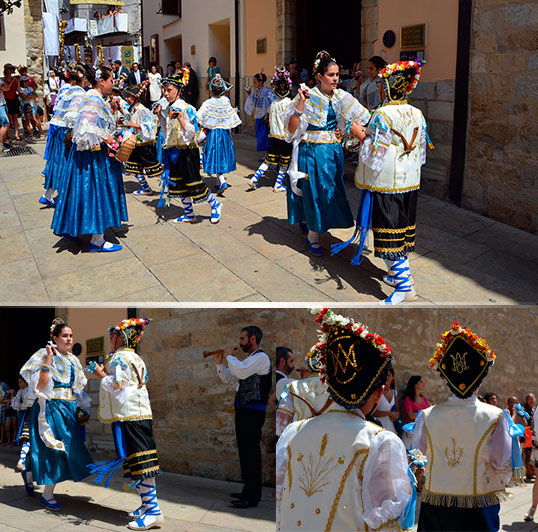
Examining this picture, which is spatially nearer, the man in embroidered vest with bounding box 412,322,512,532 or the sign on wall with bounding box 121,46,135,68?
the man in embroidered vest with bounding box 412,322,512,532

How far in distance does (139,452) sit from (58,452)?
31.3 inches

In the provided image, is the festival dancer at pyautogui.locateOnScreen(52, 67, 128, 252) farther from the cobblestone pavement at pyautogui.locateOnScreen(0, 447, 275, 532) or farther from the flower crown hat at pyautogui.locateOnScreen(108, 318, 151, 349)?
the cobblestone pavement at pyautogui.locateOnScreen(0, 447, 275, 532)

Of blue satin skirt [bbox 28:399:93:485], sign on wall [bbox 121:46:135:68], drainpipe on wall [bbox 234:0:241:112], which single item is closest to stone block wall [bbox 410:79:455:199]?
blue satin skirt [bbox 28:399:93:485]

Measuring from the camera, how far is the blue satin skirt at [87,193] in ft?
19.5

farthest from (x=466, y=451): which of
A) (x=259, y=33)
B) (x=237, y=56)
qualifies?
(x=237, y=56)

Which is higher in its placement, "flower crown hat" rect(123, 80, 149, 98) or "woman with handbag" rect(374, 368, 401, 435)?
"flower crown hat" rect(123, 80, 149, 98)

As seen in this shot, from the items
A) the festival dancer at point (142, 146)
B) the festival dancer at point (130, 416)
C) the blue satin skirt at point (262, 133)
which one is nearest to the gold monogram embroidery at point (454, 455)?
the festival dancer at point (130, 416)

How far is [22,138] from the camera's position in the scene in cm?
1291

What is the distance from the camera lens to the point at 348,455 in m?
2.65

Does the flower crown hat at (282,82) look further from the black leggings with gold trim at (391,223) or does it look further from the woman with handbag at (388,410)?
the woman with handbag at (388,410)

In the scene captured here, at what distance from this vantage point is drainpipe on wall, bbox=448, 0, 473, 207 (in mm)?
7477

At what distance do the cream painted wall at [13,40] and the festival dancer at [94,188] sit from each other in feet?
35.5

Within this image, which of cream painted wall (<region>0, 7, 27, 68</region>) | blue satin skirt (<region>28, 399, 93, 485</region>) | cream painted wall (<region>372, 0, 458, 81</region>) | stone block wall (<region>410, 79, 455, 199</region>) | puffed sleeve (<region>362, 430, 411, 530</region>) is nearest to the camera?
puffed sleeve (<region>362, 430, 411, 530</region>)

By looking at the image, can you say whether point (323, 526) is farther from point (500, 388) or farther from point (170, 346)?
point (500, 388)
